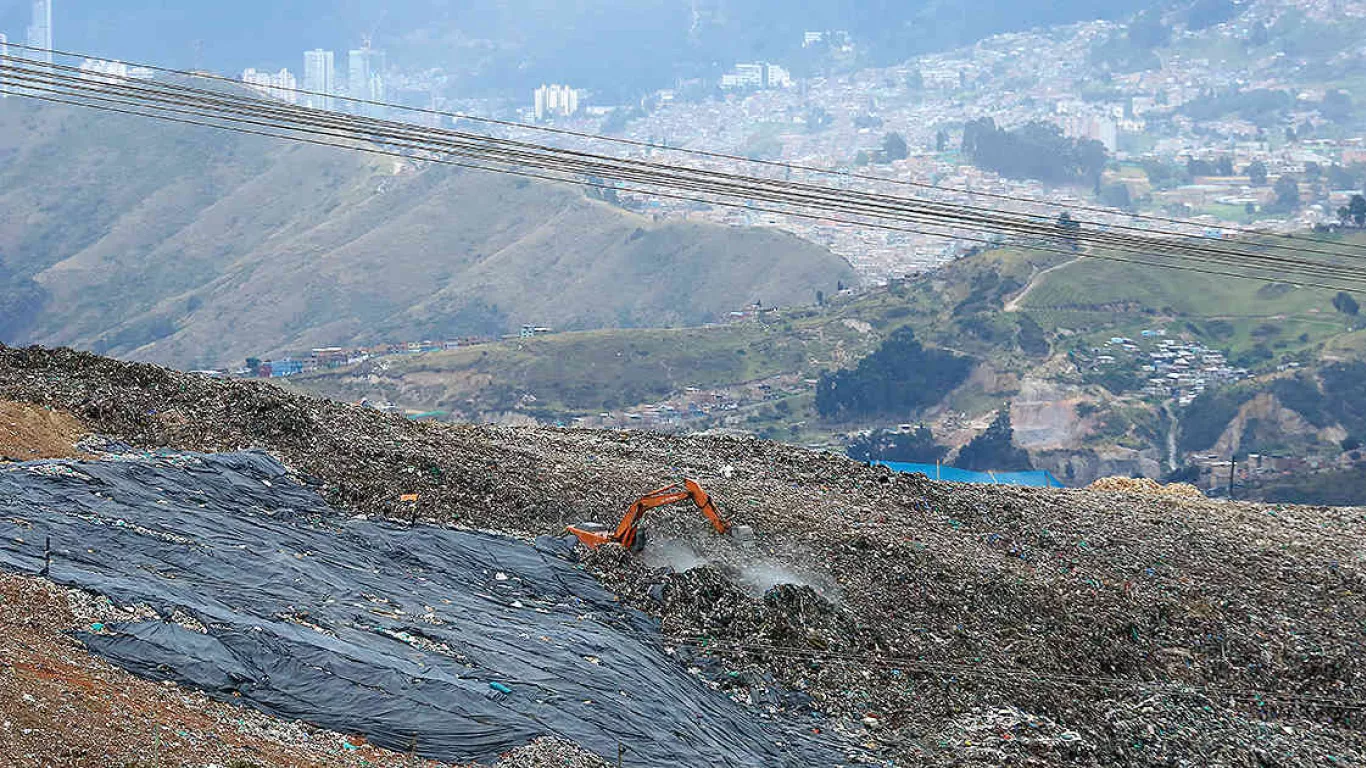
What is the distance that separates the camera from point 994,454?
86.3m

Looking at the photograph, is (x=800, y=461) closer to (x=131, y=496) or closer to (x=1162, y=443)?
(x=131, y=496)

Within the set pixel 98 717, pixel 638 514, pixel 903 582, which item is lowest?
pixel 903 582

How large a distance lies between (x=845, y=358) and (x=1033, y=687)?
8792 centimetres

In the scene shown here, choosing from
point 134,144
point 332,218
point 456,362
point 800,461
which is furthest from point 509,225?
point 800,461

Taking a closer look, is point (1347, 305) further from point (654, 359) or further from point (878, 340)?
point (654, 359)

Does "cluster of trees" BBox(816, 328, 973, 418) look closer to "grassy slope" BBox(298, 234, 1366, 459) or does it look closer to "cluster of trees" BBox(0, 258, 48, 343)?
"grassy slope" BBox(298, 234, 1366, 459)

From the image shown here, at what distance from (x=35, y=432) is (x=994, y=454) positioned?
7691 centimetres

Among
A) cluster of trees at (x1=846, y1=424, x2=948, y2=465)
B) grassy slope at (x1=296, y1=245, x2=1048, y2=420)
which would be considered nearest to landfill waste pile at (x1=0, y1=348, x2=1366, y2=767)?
cluster of trees at (x1=846, y1=424, x2=948, y2=465)

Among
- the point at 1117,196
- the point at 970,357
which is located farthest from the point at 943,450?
the point at 1117,196

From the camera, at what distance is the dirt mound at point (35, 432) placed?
555 inches

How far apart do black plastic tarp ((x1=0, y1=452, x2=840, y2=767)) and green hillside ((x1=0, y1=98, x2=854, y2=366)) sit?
127103 mm

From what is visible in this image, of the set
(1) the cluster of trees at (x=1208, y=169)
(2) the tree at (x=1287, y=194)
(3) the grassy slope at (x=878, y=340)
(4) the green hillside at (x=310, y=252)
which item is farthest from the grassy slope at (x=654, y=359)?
(1) the cluster of trees at (x=1208, y=169)

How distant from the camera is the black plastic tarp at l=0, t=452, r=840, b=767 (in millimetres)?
10336

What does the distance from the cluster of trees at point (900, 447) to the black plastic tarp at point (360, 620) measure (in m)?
69.8
